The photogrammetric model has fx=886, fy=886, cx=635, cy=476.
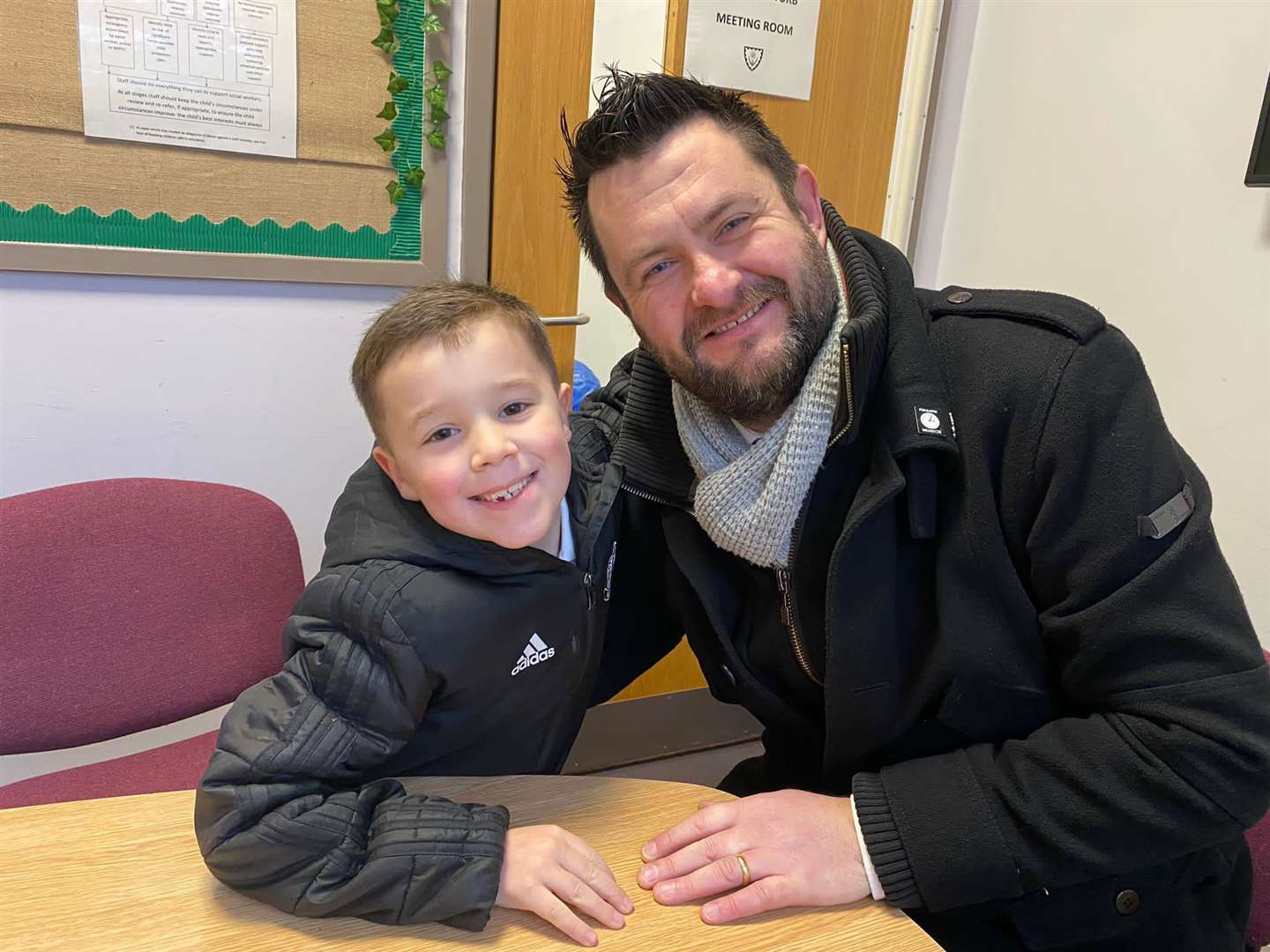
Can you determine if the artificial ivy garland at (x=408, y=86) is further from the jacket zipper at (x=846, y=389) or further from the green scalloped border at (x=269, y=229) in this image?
the jacket zipper at (x=846, y=389)

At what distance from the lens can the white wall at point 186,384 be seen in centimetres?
178

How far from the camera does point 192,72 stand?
1.77 metres

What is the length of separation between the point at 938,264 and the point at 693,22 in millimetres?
1098

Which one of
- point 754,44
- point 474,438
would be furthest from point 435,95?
point 474,438

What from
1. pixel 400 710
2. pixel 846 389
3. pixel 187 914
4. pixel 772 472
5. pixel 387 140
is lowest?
pixel 187 914

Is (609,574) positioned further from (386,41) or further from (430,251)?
(386,41)

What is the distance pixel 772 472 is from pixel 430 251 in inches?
50.9

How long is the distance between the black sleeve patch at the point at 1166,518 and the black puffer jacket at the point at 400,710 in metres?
0.60

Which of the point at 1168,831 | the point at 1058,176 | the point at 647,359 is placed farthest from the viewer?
the point at 1058,176

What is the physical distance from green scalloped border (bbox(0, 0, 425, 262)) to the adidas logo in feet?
4.18

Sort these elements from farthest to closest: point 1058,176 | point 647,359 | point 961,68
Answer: point 961,68
point 1058,176
point 647,359

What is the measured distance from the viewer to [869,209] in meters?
2.68

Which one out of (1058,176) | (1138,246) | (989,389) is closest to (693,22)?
(1058,176)

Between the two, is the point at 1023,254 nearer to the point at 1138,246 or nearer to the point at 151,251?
the point at 1138,246
